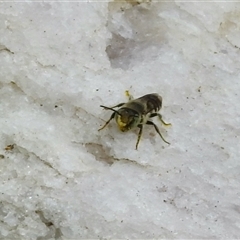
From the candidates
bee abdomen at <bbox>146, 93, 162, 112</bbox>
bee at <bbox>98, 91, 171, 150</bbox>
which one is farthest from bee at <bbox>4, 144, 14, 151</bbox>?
bee abdomen at <bbox>146, 93, 162, 112</bbox>

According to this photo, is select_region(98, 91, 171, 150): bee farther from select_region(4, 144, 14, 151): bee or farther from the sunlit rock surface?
select_region(4, 144, 14, 151): bee

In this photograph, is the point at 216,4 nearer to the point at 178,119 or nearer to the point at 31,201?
the point at 178,119

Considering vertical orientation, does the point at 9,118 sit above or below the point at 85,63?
below

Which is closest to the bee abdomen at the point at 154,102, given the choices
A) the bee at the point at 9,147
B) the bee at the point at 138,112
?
the bee at the point at 138,112

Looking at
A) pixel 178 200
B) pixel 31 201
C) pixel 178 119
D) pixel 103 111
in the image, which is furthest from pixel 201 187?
pixel 31 201

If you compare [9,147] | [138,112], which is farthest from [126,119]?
[9,147]

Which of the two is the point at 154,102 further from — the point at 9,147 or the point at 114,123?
the point at 9,147

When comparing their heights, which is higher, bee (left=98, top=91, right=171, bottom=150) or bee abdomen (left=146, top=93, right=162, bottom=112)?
bee abdomen (left=146, top=93, right=162, bottom=112)
